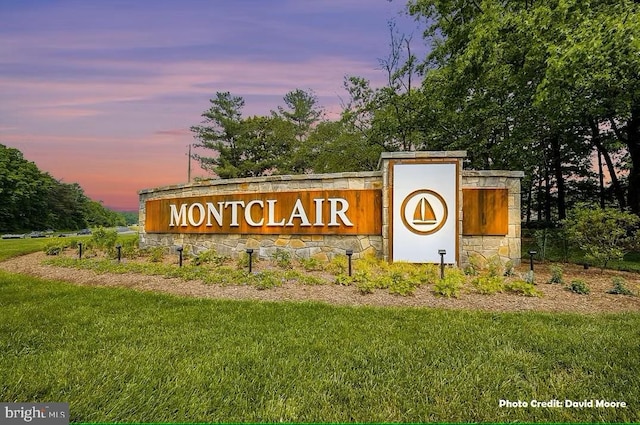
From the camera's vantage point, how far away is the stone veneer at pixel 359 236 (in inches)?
304

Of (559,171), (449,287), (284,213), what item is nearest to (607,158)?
(559,171)

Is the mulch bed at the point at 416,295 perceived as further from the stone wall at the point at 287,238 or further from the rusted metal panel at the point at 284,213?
the rusted metal panel at the point at 284,213

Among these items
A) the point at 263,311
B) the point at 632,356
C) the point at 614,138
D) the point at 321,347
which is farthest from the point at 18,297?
the point at 614,138

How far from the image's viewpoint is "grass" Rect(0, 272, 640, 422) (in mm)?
2320

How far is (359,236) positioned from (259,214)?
2.75 meters

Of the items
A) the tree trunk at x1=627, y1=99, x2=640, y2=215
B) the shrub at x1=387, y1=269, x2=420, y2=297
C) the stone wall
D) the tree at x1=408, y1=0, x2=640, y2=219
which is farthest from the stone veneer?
the tree trunk at x1=627, y1=99, x2=640, y2=215

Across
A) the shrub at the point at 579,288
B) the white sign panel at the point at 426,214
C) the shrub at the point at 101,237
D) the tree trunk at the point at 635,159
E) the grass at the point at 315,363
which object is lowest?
the grass at the point at 315,363

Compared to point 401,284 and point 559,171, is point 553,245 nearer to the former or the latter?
point 559,171

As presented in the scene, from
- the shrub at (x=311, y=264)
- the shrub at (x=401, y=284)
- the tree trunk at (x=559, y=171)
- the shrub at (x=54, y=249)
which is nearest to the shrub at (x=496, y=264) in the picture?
the shrub at (x=401, y=284)

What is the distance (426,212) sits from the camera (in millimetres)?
7598

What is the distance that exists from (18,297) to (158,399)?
4.93 m

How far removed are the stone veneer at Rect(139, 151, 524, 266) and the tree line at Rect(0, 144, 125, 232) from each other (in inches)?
1546

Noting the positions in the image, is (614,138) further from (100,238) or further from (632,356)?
(100,238)

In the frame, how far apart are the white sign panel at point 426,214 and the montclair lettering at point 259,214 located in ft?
4.23
